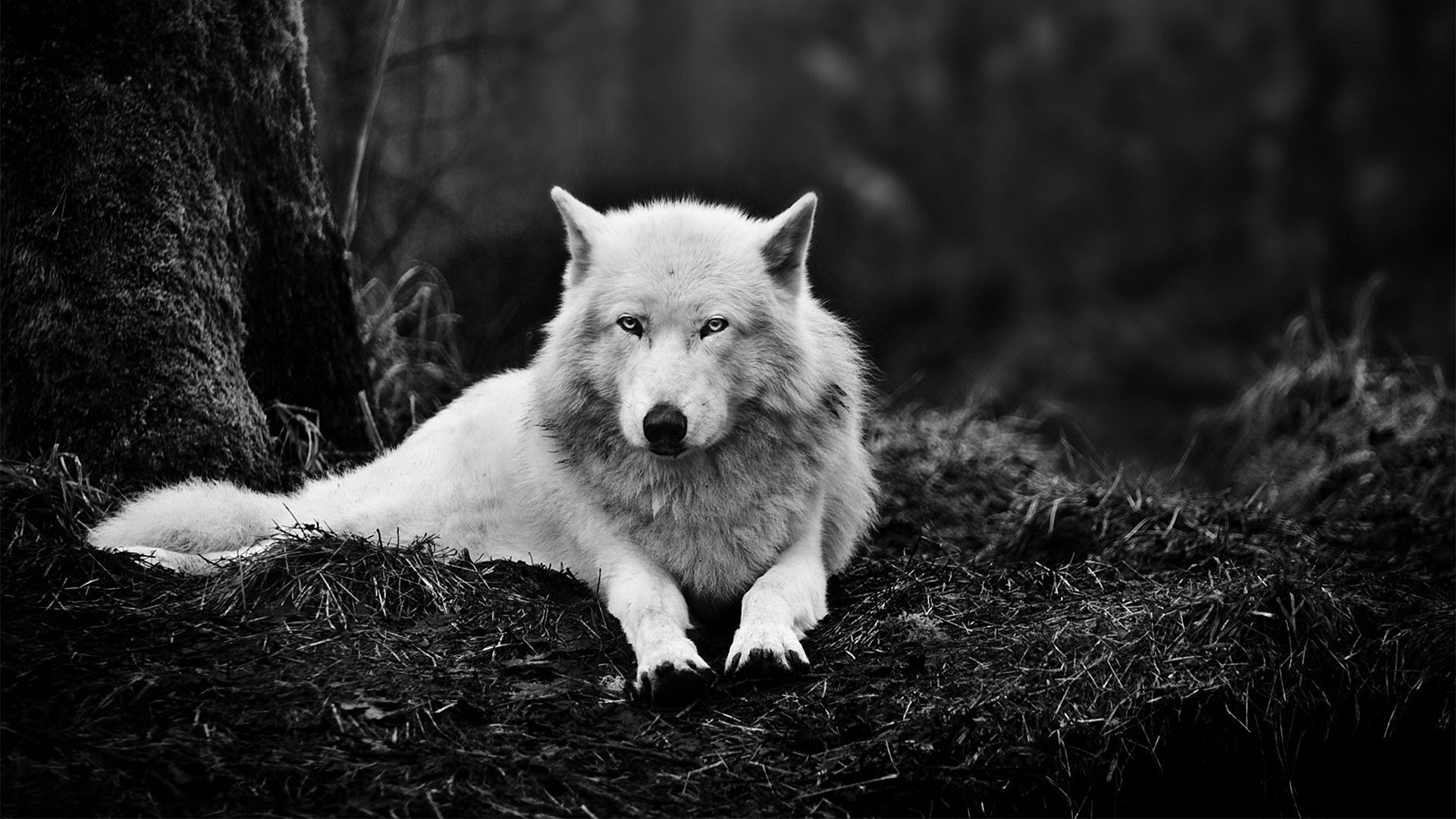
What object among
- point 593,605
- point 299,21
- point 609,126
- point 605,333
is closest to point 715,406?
point 605,333

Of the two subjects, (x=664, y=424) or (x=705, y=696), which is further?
(x=664, y=424)

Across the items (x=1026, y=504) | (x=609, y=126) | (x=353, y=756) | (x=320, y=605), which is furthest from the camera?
(x=609, y=126)

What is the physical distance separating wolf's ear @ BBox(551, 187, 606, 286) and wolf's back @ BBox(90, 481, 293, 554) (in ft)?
4.16

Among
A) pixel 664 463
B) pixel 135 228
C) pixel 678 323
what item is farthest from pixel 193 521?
pixel 678 323

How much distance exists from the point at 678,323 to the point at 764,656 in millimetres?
1039

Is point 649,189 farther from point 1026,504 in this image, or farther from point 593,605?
point 593,605

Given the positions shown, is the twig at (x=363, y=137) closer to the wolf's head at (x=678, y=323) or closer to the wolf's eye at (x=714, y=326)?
the wolf's head at (x=678, y=323)

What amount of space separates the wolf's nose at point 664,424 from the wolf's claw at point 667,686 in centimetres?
65

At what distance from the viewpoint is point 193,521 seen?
12.4 feet

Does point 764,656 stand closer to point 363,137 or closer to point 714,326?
point 714,326

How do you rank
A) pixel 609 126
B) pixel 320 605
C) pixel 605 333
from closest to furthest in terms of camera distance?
pixel 320 605
pixel 605 333
pixel 609 126

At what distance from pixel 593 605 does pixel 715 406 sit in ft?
2.54

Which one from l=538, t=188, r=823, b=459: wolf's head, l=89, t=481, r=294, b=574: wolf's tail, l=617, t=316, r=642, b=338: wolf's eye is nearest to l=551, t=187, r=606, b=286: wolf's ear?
l=538, t=188, r=823, b=459: wolf's head

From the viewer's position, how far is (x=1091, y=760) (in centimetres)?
326
